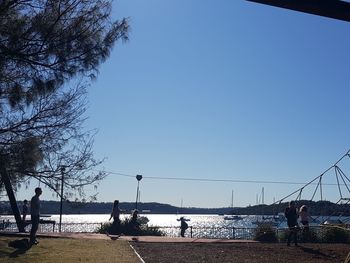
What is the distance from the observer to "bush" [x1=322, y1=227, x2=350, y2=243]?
909 inches

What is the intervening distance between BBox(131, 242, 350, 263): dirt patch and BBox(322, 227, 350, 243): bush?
151 inches

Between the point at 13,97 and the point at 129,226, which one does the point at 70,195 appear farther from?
the point at 129,226

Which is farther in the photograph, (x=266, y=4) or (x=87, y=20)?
(x=87, y=20)

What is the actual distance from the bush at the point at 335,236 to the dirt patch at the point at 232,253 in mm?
3839

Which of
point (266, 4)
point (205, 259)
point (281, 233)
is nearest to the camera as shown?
point (266, 4)

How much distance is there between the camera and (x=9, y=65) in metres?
12.0

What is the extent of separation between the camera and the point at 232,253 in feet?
55.0

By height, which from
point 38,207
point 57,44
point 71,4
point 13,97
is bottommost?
point 38,207

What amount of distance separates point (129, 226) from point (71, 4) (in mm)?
14513

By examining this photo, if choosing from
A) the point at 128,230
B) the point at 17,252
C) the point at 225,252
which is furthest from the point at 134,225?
the point at 17,252

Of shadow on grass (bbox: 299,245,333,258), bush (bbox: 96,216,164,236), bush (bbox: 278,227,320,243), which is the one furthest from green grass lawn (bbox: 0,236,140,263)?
bush (bbox: 278,227,320,243)

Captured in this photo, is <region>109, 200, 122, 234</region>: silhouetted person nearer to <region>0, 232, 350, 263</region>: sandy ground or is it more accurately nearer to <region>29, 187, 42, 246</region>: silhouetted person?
<region>0, 232, 350, 263</region>: sandy ground

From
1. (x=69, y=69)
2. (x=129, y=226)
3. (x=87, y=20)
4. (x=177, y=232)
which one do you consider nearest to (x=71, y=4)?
(x=87, y=20)

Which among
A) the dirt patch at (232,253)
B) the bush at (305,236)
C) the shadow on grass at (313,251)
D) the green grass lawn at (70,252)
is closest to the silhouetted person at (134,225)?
the dirt patch at (232,253)
